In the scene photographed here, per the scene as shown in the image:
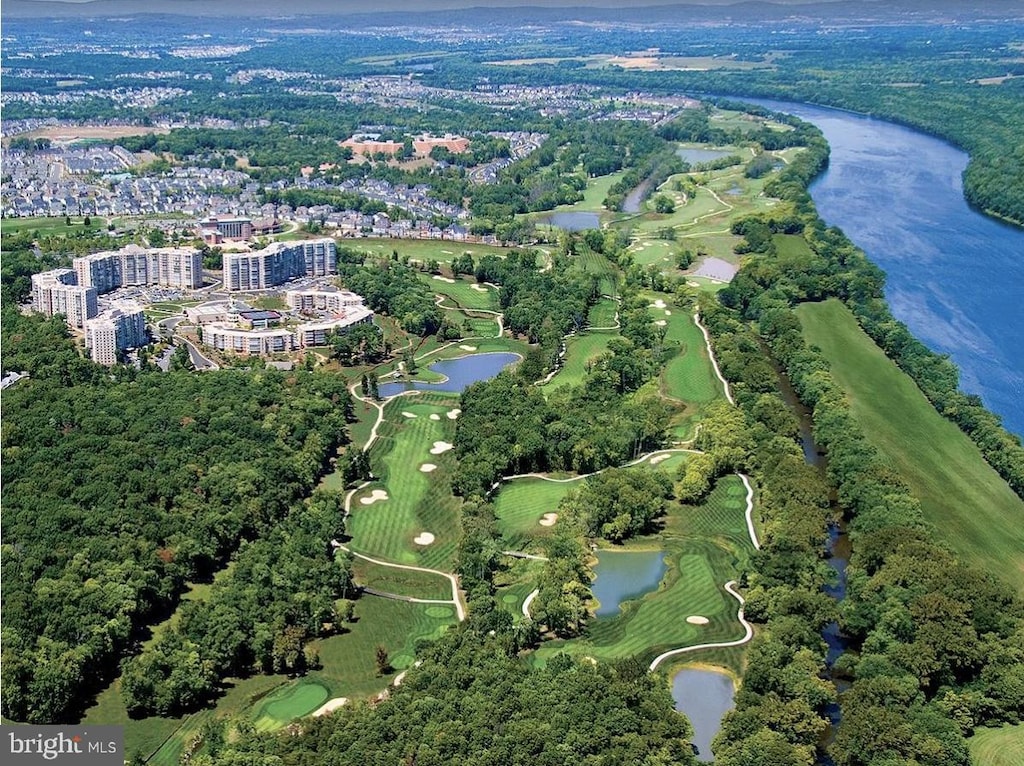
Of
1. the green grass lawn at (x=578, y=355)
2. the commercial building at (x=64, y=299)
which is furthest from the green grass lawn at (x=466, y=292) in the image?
the commercial building at (x=64, y=299)

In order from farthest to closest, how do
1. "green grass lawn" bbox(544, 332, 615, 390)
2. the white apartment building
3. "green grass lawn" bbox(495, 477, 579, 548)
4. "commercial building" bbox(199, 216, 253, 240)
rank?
"commercial building" bbox(199, 216, 253, 240) → the white apartment building → "green grass lawn" bbox(544, 332, 615, 390) → "green grass lawn" bbox(495, 477, 579, 548)

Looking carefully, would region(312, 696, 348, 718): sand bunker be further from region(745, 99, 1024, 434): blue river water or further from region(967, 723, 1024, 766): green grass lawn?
region(745, 99, 1024, 434): blue river water

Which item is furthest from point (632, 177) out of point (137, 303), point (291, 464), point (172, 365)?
point (291, 464)

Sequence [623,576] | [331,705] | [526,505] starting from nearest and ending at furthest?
[331,705] → [623,576] → [526,505]

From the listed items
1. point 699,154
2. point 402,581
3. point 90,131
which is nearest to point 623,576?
point 402,581

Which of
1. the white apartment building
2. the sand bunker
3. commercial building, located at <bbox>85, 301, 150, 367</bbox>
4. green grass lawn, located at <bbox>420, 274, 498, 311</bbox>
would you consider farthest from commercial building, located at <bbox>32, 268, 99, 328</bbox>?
the sand bunker

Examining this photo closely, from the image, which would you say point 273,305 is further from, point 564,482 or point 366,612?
point 366,612

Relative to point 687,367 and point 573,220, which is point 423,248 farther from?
point 687,367
